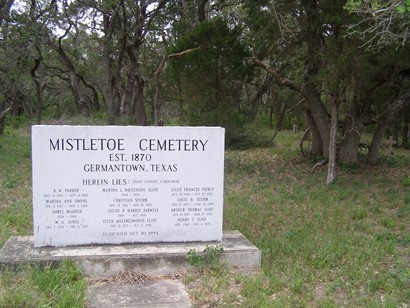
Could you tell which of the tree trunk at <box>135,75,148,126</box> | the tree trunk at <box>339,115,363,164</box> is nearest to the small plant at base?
the tree trunk at <box>339,115,363,164</box>

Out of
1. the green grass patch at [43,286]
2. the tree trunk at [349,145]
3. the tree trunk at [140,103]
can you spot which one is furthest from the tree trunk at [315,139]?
the green grass patch at [43,286]

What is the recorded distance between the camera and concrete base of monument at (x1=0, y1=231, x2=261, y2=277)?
15.4 feet

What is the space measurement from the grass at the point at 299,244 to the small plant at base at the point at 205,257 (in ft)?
0.30

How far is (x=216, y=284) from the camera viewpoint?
14.8ft

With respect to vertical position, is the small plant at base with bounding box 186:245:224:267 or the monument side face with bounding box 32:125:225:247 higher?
the monument side face with bounding box 32:125:225:247

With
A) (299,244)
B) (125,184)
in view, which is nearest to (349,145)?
(299,244)

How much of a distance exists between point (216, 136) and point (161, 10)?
17.5 metres

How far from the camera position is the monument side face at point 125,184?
4949 millimetres

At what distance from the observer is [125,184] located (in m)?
5.09

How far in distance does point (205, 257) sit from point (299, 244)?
168 cm

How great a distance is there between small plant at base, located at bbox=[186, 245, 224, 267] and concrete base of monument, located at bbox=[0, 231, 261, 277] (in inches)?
2.3

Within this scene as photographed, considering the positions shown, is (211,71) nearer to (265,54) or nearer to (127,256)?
(265,54)

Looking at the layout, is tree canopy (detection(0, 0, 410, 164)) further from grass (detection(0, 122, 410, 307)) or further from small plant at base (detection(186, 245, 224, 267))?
small plant at base (detection(186, 245, 224, 267))

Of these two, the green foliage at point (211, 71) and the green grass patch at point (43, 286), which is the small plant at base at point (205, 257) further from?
the green foliage at point (211, 71)
